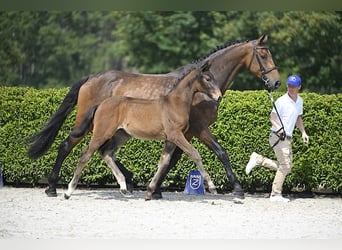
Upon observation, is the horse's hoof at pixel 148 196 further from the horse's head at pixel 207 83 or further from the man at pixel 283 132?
the horse's head at pixel 207 83

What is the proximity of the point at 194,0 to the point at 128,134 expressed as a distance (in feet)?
14.2

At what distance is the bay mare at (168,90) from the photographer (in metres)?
10.8

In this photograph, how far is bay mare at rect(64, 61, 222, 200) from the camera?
1049cm

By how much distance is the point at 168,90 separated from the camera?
10.9 metres

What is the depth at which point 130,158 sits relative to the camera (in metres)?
12.3

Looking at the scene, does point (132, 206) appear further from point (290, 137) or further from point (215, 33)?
point (215, 33)

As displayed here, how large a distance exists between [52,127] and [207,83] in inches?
97.2

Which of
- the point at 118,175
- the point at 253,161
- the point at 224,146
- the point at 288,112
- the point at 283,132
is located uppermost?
the point at 288,112

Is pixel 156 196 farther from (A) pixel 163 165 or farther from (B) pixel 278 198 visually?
(B) pixel 278 198

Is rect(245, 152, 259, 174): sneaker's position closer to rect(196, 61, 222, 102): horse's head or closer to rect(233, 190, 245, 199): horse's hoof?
rect(233, 190, 245, 199): horse's hoof

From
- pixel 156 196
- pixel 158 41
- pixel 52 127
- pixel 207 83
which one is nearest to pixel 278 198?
pixel 156 196

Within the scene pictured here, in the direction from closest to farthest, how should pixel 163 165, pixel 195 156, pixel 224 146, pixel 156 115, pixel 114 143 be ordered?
pixel 195 156, pixel 156 115, pixel 163 165, pixel 114 143, pixel 224 146

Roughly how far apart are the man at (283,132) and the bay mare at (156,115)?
40.3 inches

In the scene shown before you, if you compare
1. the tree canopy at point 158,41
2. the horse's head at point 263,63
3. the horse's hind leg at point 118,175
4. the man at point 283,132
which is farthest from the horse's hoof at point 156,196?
the tree canopy at point 158,41
